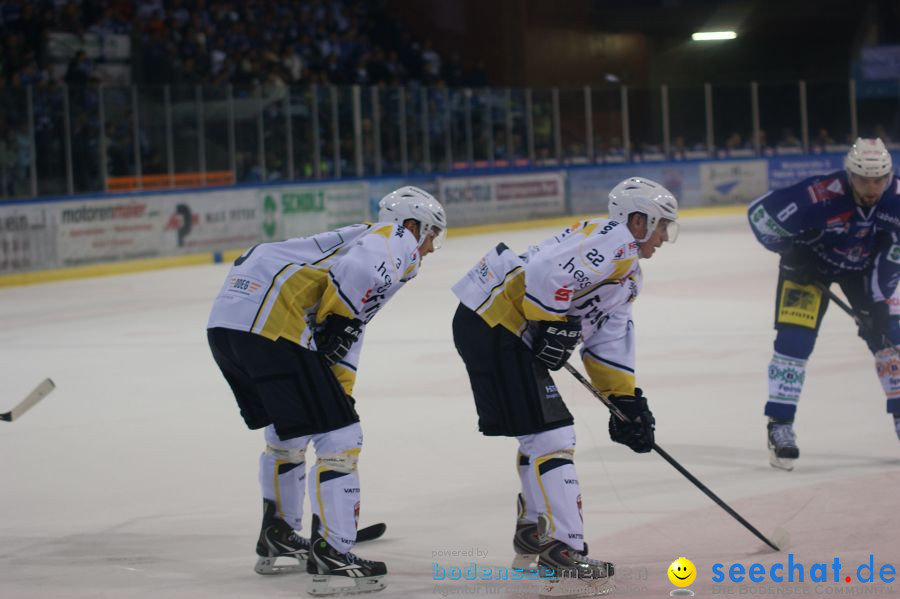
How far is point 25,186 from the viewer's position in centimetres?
1531

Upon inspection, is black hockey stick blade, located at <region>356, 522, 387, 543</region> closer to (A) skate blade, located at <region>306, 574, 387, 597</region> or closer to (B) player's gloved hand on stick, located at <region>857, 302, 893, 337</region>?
(A) skate blade, located at <region>306, 574, 387, 597</region>

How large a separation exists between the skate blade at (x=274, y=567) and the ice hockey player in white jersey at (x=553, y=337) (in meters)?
0.71

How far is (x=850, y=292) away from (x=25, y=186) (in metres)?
11.6

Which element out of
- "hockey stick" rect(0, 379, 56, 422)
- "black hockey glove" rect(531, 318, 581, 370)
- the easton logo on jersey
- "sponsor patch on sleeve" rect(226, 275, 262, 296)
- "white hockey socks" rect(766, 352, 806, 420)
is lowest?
"white hockey socks" rect(766, 352, 806, 420)

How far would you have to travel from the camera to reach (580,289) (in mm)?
4062

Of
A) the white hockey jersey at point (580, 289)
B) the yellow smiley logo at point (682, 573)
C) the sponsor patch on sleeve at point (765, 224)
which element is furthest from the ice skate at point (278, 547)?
the sponsor patch on sleeve at point (765, 224)

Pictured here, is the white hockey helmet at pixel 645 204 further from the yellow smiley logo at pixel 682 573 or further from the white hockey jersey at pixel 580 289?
the yellow smiley logo at pixel 682 573

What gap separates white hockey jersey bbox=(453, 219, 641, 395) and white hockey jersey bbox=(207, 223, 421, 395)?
0.27 metres

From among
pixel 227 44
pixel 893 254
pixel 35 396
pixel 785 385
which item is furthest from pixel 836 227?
pixel 227 44

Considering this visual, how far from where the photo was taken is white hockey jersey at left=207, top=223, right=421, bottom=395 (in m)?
4.07

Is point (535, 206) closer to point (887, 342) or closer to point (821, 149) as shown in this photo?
point (821, 149)

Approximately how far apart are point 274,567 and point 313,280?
3.15 ft

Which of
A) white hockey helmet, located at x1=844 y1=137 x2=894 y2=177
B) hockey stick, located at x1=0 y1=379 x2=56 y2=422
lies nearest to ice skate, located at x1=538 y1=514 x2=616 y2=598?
hockey stick, located at x1=0 y1=379 x2=56 y2=422

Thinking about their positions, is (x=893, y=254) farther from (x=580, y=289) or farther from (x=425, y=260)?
(x=425, y=260)
